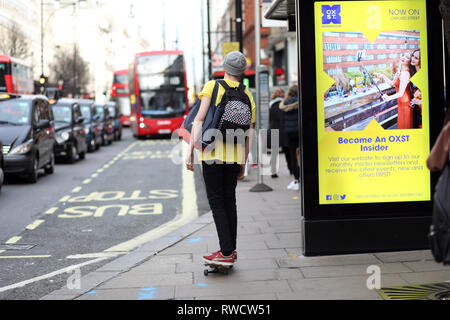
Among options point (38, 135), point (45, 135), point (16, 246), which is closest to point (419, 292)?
point (16, 246)

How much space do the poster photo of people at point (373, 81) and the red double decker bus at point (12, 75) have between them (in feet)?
89.9

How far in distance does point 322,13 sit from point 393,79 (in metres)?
0.86

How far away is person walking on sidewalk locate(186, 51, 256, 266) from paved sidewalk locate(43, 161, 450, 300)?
259 millimetres

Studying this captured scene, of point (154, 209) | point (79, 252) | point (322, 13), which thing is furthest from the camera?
point (154, 209)

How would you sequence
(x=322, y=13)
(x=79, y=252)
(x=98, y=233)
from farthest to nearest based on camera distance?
(x=98, y=233) → (x=79, y=252) → (x=322, y=13)

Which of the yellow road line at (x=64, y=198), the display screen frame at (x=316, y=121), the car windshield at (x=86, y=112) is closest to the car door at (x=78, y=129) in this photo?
the car windshield at (x=86, y=112)

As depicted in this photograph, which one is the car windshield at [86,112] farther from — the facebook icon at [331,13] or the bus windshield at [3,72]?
the facebook icon at [331,13]

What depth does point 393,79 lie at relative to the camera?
657cm

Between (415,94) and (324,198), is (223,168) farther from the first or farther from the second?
(415,94)

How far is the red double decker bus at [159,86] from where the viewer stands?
1387 inches

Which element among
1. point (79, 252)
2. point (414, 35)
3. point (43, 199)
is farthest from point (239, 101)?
point (43, 199)

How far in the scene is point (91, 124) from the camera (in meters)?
27.4

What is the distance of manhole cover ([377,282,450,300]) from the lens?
16.5 ft

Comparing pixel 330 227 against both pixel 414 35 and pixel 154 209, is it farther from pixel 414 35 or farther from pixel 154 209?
pixel 154 209
